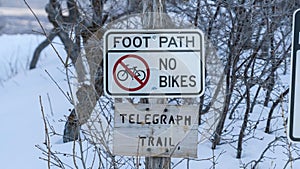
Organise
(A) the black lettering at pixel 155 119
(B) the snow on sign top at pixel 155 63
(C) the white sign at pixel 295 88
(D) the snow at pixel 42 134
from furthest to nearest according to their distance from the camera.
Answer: (D) the snow at pixel 42 134 → (A) the black lettering at pixel 155 119 → (B) the snow on sign top at pixel 155 63 → (C) the white sign at pixel 295 88

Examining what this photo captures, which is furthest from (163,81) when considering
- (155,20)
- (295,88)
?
(295,88)

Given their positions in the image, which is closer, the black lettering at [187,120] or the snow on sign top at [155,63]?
the snow on sign top at [155,63]

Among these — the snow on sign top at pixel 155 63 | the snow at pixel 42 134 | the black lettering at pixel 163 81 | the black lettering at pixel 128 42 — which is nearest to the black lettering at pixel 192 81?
the snow on sign top at pixel 155 63

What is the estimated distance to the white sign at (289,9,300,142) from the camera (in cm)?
202

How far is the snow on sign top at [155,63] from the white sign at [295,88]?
0.78m

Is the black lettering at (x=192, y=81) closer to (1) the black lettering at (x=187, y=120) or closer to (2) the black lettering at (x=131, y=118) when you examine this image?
(1) the black lettering at (x=187, y=120)

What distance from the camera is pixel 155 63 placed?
2797mm

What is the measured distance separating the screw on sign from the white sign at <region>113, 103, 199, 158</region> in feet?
0.49

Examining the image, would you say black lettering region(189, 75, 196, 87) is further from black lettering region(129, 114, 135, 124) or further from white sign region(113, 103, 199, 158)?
black lettering region(129, 114, 135, 124)

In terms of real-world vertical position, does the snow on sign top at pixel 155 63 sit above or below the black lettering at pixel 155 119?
above

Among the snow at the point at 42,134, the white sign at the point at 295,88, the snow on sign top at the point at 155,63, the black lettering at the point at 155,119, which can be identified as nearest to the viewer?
the white sign at the point at 295,88

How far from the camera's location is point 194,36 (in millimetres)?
2781

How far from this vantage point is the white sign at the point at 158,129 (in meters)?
2.89

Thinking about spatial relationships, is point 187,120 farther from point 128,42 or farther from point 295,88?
point 295,88
